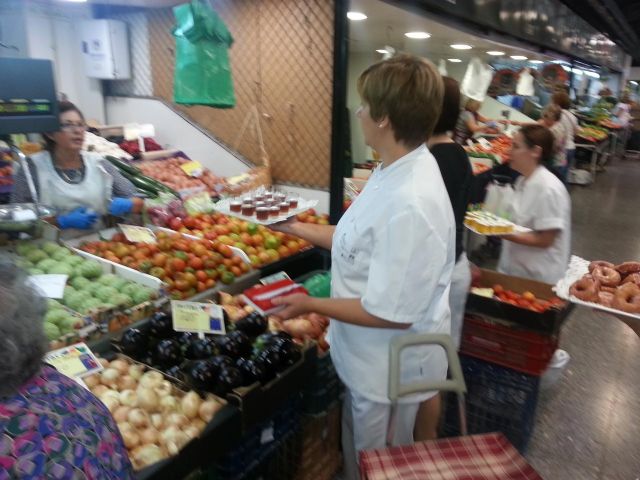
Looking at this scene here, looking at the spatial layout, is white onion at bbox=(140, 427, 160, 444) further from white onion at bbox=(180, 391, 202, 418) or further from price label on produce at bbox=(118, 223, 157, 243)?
price label on produce at bbox=(118, 223, 157, 243)

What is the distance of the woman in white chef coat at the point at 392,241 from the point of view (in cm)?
155

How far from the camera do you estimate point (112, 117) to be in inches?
223

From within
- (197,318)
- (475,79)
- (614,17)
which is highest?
(614,17)

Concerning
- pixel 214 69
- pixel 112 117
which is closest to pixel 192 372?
pixel 214 69

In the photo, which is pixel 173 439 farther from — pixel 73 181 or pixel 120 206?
pixel 73 181

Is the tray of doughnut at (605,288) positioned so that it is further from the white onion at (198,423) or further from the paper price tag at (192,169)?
the paper price tag at (192,169)

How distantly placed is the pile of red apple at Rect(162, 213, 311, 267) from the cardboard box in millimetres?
1205

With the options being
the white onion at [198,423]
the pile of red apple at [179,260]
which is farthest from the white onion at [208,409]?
the pile of red apple at [179,260]

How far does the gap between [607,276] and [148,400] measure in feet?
6.84

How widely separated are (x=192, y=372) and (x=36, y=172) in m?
1.81

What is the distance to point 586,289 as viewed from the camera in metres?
2.23

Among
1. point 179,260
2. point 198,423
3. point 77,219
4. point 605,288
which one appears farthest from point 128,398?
point 605,288

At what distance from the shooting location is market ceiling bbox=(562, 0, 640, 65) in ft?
38.9

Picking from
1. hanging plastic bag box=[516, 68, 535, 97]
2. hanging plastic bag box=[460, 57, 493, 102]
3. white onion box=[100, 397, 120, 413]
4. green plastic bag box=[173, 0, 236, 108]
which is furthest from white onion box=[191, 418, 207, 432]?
hanging plastic bag box=[516, 68, 535, 97]
